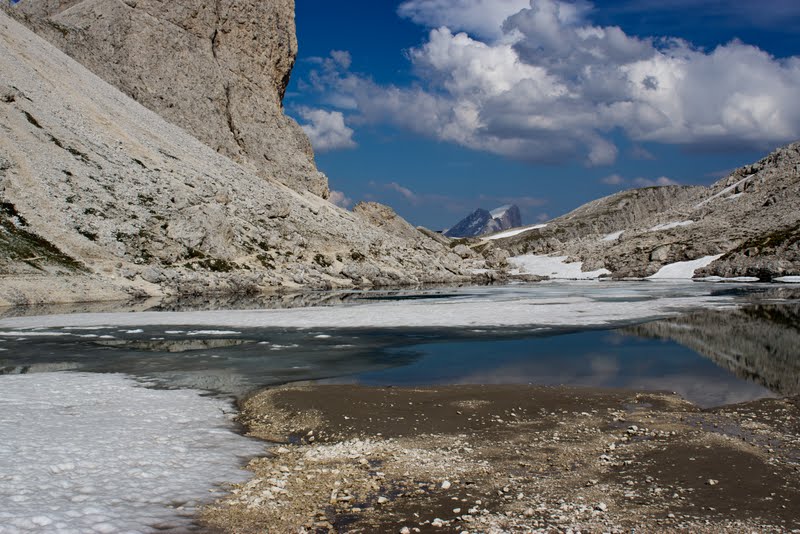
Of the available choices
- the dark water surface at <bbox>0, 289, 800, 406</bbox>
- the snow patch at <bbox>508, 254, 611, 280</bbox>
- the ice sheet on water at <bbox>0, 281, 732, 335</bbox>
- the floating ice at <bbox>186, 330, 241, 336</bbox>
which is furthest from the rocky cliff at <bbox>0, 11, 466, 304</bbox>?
the snow patch at <bbox>508, 254, 611, 280</bbox>

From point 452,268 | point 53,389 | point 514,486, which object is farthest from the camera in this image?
point 452,268

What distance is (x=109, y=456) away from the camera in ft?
38.7

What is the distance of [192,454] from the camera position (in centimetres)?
1230

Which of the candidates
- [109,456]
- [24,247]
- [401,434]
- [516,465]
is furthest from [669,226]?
[109,456]

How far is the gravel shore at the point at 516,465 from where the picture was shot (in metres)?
9.16

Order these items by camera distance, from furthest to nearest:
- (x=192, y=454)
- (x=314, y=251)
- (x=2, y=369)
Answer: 1. (x=314, y=251)
2. (x=2, y=369)
3. (x=192, y=454)

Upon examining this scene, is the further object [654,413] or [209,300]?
[209,300]

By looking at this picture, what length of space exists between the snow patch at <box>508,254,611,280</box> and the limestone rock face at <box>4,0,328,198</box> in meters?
61.6

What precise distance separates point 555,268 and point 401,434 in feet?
489

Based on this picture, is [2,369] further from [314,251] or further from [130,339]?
[314,251]

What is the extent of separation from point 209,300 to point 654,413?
50770 millimetres

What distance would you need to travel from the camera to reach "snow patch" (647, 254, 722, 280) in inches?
4434

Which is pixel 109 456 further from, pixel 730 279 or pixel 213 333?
pixel 730 279

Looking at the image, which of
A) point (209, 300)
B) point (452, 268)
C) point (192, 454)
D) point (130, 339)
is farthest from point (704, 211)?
point (192, 454)
